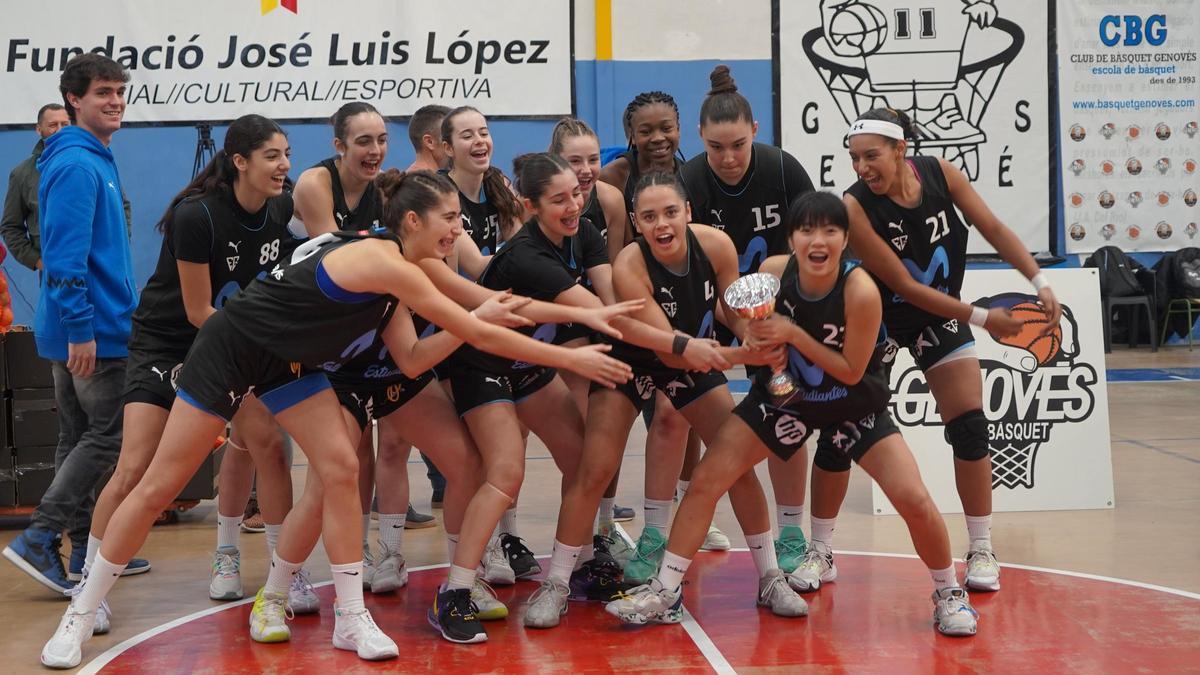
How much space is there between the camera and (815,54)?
1349cm

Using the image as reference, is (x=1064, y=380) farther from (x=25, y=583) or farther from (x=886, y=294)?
(x=25, y=583)

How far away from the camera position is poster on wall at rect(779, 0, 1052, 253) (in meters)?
13.5

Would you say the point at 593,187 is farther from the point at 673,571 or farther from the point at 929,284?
the point at 673,571

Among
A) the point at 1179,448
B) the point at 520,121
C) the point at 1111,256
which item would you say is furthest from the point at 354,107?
the point at 1111,256

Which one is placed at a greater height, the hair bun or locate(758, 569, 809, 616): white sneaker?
the hair bun

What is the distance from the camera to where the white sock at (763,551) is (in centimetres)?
495

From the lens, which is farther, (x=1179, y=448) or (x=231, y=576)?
(x=1179, y=448)

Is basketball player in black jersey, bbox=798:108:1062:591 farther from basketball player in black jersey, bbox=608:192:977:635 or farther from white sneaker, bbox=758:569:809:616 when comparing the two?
basketball player in black jersey, bbox=608:192:977:635

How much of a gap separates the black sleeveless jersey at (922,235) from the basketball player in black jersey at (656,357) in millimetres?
656

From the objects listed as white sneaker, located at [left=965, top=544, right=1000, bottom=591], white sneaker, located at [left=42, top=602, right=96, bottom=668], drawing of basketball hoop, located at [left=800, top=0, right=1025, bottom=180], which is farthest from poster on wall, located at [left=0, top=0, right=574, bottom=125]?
white sneaker, located at [left=42, top=602, right=96, bottom=668]

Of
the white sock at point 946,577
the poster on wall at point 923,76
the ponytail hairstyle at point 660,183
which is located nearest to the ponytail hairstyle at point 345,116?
the ponytail hairstyle at point 660,183

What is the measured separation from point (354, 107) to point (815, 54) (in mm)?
9108

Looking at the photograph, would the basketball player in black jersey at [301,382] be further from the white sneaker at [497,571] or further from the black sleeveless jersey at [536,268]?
the white sneaker at [497,571]

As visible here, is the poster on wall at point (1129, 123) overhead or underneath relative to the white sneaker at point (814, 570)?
overhead
